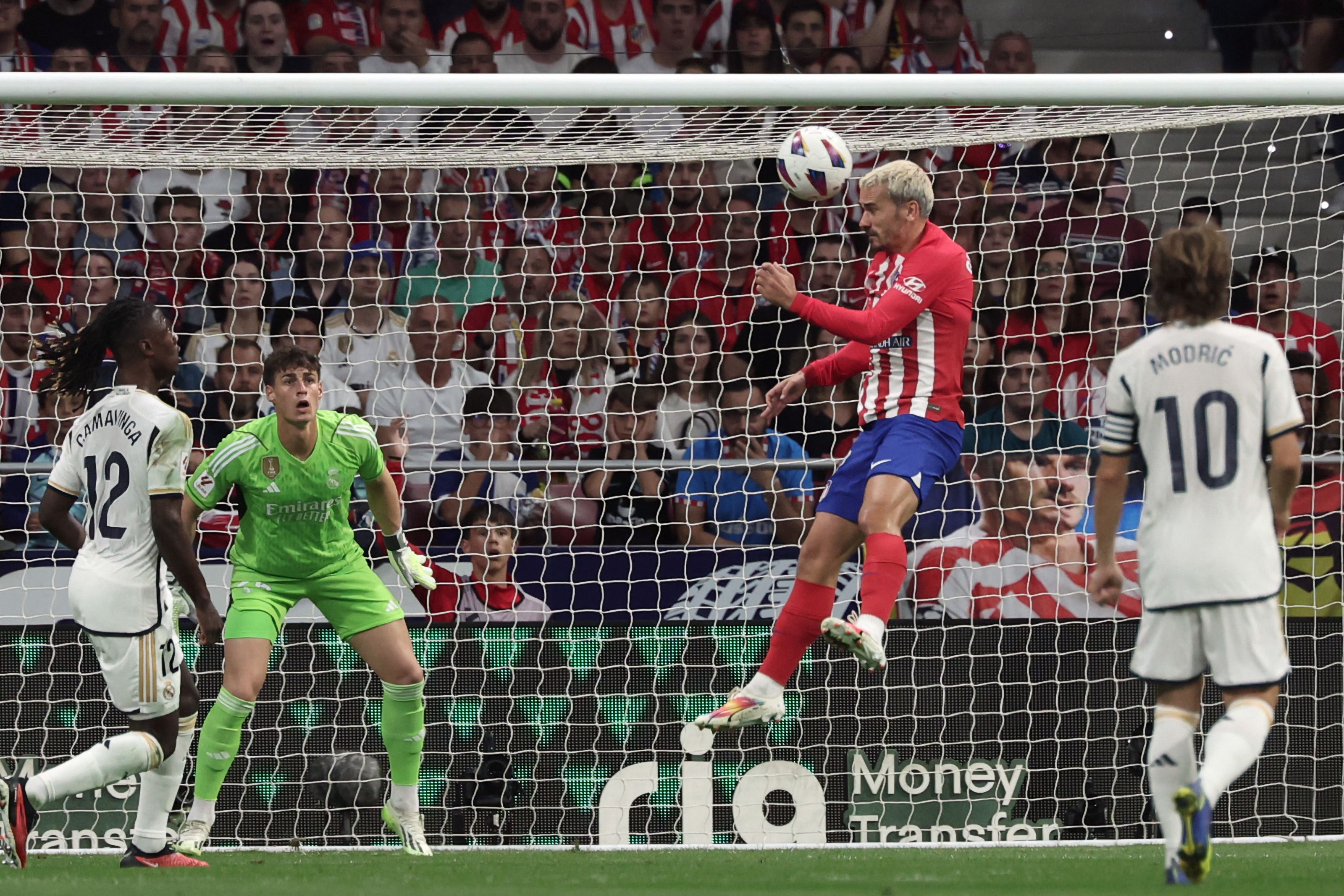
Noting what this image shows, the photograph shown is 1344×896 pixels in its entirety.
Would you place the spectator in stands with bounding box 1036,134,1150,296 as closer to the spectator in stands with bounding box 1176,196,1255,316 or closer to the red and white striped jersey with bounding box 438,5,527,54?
the spectator in stands with bounding box 1176,196,1255,316

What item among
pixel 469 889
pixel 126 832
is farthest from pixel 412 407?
pixel 469 889

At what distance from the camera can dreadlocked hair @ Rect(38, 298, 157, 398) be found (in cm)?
580

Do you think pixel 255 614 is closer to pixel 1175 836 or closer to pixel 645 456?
pixel 645 456

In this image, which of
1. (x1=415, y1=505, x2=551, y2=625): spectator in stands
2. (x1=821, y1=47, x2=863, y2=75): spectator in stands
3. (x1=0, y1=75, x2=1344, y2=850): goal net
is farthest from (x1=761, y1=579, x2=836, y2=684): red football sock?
(x1=821, y1=47, x2=863, y2=75): spectator in stands

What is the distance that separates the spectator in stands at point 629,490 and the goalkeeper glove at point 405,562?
177 centimetres

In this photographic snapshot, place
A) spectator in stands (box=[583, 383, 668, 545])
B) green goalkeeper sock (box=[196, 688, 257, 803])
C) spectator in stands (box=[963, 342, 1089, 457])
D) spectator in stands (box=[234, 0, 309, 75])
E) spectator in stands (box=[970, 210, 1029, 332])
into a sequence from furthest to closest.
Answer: spectator in stands (box=[234, 0, 309, 75])
spectator in stands (box=[970, 210, 1029, 332])
spectator in stands (box=[583, 383, 668, 545])
spectator in stands (box=[963, 342, 1089, 457])
green goalkeeper sock (box=[196, 688, 257, 803])

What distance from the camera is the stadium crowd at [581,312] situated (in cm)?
842

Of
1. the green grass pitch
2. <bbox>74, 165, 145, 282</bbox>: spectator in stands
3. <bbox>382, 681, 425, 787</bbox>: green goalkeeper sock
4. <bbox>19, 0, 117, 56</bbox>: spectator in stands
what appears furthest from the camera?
<bbox>19, 0, 117, 56</bbox>: spectator in stands

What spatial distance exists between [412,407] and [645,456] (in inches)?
53.4

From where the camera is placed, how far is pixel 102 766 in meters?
5.64

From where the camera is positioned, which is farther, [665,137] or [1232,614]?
[665,137]

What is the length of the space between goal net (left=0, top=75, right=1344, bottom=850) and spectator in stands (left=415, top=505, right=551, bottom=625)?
2 cm

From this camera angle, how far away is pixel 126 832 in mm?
7398

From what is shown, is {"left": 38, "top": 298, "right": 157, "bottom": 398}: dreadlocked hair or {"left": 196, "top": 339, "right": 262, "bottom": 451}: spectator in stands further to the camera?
{"left": 196, "top": 339, "right": 262, "bottom": 451}: spectator in stands
